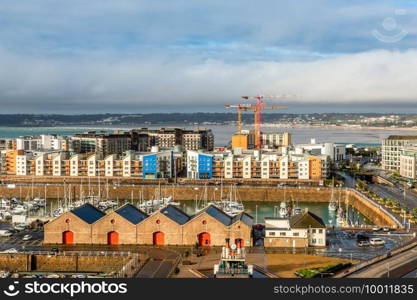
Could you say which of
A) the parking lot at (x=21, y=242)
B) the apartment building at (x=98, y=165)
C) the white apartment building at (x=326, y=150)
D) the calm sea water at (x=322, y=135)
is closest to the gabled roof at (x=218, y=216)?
the parking lot at (x=21, y=242)

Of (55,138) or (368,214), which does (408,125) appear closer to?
(55,138)

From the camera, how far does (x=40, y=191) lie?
111 ft

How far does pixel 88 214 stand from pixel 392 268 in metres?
8.84

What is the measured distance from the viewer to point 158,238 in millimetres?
18328

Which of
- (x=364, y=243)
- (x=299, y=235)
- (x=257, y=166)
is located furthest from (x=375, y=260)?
(x=257, y=166)

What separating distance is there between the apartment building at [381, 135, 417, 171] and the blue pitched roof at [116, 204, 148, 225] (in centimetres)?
2656

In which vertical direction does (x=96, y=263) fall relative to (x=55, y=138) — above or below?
below

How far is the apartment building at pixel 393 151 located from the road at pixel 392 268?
87.4ft

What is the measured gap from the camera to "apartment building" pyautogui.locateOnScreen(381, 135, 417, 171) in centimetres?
4197

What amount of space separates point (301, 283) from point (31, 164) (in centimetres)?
3149

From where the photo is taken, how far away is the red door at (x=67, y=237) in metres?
18.5

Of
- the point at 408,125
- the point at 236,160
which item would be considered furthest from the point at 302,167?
the point at 408,125

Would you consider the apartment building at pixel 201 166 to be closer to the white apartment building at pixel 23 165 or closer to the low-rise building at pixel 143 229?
the white apartment building at pixel 23 165

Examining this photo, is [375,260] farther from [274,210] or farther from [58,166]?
[58,166]
